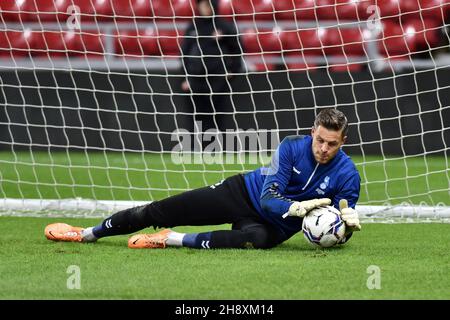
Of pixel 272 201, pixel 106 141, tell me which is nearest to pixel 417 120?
pixel 106 141

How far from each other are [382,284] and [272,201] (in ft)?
3.86

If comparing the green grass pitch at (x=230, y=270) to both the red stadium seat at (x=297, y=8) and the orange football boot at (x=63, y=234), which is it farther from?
the red stadium seat at (x=297, y=8)

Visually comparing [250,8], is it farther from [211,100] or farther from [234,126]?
[211,100]

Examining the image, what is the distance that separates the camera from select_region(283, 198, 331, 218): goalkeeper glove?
19.6 feet

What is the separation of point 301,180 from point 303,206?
25cm

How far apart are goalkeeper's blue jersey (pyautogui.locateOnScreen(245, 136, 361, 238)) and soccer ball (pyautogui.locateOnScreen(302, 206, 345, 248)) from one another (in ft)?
0.46

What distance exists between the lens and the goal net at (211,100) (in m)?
9.86

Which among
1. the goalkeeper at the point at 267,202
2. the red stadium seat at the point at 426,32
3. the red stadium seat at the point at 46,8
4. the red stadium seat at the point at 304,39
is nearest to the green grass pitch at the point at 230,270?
the goalkeeper at the point at 267,202

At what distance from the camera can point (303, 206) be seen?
5980 millimetres

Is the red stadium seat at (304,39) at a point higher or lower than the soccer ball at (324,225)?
higher

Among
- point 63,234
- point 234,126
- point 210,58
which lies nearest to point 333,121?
point 63,234

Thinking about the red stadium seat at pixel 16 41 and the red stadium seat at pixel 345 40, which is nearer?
the red stadium seat at pixel 345 40

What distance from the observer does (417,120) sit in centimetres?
1156

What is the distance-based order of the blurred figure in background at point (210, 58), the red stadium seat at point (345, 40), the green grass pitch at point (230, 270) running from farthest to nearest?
the red stadium seat at point (345, 40) → the blurred figure in background at point (210, 58) → the green grass pitch at point (230, 270)
